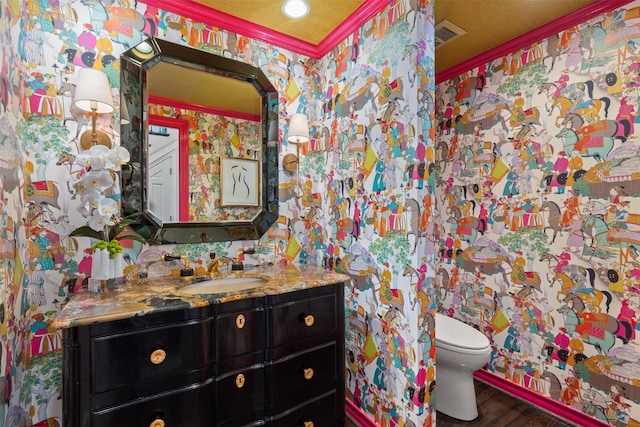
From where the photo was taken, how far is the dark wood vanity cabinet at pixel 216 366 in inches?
42.4

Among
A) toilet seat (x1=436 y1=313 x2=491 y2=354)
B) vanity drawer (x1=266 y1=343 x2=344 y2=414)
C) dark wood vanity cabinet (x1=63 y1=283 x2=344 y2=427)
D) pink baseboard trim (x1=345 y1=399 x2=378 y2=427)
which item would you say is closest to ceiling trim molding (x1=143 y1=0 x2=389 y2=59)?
dark wood vanity cabinet (x1=63 y1=283 x2=344 y2=427)

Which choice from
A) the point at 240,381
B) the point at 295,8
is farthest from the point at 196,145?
the point at 240,381

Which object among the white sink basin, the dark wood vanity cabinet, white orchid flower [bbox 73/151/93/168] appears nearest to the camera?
the dark wood vanity cabinet

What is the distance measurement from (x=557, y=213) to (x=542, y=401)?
1259 mm

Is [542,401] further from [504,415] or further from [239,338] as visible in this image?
[239,338]

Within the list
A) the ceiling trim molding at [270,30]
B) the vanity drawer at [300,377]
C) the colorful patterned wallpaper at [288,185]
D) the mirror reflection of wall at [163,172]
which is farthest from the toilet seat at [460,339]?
the ceiling trim molding at [270,30]

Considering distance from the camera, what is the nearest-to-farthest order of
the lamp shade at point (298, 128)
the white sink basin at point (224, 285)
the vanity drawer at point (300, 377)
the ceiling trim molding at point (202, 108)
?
the vanity drawer at point (300, 377), the white sink basin at point (224, 285), the ceiling trim molding at point (202, 108), the lamp shade at point (298, 128)

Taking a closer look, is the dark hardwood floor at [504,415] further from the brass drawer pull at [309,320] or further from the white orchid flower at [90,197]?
the white orchid flower at [90,197]

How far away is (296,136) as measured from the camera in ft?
6.70

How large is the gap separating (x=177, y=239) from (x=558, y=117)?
98.4 inches

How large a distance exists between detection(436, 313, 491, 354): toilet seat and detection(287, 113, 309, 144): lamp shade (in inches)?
62.6

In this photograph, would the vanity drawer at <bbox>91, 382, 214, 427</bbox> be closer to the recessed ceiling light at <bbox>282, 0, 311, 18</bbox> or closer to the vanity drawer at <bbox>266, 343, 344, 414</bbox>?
the vanity drawer at <bbox>266, 343, 344, 414</bbox>

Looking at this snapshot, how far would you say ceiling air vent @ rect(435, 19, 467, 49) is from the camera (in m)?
2.04

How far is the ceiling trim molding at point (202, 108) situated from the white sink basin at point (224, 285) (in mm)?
999
